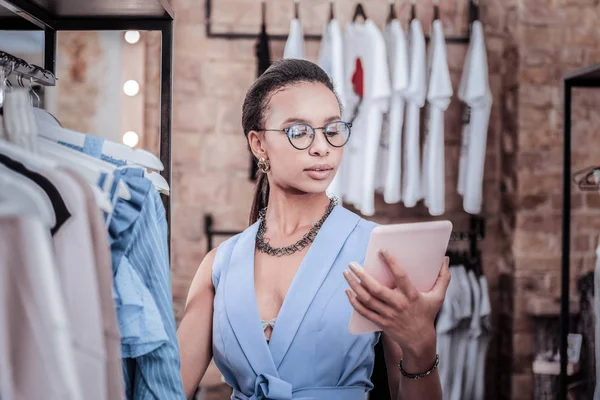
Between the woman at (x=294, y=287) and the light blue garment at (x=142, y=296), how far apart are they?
0.35 meters

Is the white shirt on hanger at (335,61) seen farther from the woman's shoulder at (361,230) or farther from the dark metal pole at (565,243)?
the woman's shoulder at (361,230)

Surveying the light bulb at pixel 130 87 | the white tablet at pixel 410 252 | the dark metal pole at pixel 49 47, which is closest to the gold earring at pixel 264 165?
the white tablet at pixel 410 252

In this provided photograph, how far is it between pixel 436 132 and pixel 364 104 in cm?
37

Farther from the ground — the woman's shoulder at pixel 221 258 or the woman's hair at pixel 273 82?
the woman's hair at pixel 273 82

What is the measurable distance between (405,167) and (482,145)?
0.38m

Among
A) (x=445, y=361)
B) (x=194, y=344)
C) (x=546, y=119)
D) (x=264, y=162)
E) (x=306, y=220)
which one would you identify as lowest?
(x=445, y=361)

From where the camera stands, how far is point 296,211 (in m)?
1.50

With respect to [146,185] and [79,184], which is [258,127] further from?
[79,184]

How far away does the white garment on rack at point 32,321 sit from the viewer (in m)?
0.68

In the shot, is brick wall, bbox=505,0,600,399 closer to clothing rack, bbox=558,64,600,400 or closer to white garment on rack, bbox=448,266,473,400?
white garment on rack, bbox=448,266,473,400

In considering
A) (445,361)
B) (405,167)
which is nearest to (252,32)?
(405,167)

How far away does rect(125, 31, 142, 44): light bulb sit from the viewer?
8.86 feet

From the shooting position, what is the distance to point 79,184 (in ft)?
2.62

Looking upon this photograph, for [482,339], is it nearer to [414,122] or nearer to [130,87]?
[414,122]
